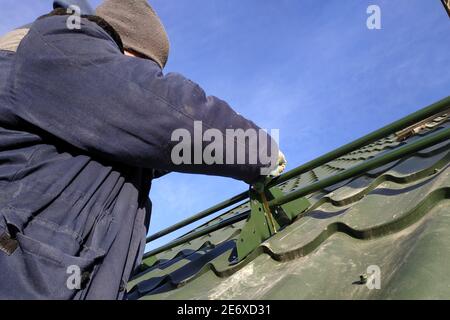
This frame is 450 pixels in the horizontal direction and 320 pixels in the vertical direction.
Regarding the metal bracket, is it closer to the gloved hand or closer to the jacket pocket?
the gloved hand

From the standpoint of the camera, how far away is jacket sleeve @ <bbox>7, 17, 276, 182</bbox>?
153cm

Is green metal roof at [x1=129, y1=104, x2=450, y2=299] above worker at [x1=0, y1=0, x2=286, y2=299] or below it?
below

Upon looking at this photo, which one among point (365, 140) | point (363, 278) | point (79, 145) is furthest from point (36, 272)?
point (365, 140)

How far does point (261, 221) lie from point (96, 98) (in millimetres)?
1090

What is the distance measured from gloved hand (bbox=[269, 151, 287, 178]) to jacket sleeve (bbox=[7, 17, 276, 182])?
1.70ft

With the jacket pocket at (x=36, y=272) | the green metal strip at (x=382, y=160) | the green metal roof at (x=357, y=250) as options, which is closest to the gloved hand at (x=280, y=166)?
the green metal strip at (x=382, y=160)

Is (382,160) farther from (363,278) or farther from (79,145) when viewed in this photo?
(79,145)

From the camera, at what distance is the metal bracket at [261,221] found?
2.15m

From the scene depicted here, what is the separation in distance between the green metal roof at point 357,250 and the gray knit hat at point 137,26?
3.51 ft

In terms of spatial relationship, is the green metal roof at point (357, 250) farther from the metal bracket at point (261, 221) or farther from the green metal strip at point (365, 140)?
the green metal strip at point (365, 140)

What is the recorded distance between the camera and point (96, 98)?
5.08 feet

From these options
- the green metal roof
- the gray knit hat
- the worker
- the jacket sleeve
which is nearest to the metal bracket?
the green metal roof

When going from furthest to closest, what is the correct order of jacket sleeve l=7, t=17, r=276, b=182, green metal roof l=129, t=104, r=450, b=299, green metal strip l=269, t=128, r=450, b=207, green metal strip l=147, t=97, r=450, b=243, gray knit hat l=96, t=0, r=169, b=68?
gray knit hat l=96, t=0, r=169, b=68
green metal strip l=269, t=128, r=450, b=207
green metal strip l=147, t=97, r=450, b=243
jacket sleeve l=7, t=17, r=276, b=182
green metal roof l=129, t=104, r=450, b=299
